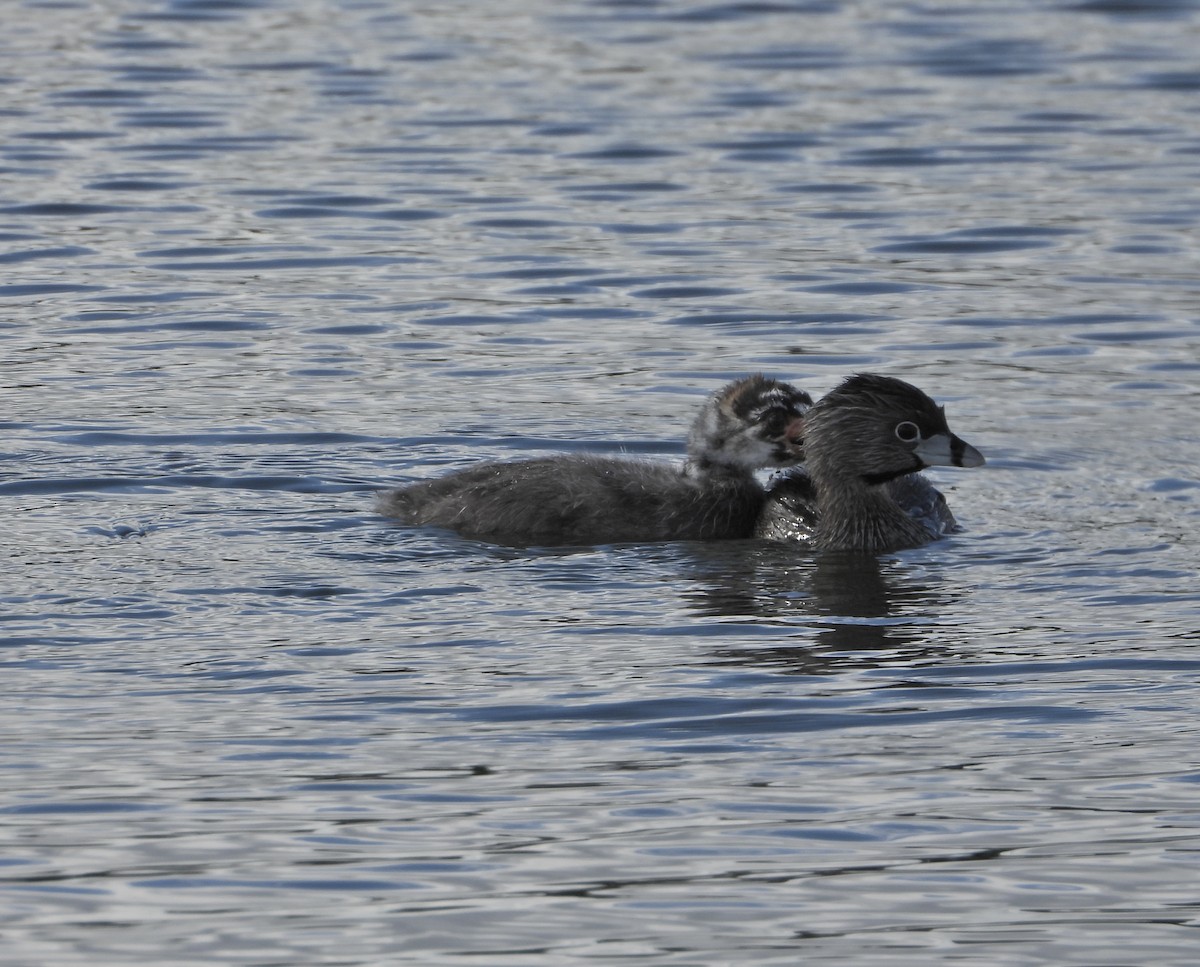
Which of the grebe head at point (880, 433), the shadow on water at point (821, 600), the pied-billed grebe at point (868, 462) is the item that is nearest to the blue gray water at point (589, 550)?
the shadow on water at point (821, 600)

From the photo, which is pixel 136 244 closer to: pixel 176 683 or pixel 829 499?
pixel 829 499

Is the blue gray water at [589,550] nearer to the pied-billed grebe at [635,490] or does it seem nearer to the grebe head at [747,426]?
the pied-billed grebe at [635,490]

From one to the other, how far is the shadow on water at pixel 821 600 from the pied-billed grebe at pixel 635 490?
0.79 ft

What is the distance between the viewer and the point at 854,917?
6.34 metres

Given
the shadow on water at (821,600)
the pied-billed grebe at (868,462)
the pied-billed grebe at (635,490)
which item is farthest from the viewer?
the pied-billed grebe at (868,462)

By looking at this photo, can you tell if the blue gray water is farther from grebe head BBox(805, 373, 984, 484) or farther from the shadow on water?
grebe head BBox(805, 373, 984, 484)

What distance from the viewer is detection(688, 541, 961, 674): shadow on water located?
8.98 metres

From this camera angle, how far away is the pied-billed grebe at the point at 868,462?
35.9 ft

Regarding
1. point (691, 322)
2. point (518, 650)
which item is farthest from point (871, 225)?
point (518, 650)

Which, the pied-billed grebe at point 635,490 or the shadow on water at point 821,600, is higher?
the pied-billed grebe at point 635,490

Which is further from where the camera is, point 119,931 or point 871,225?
point 871,225

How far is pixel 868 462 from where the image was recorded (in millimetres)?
11039

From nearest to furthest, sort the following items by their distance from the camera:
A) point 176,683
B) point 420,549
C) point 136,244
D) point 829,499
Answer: point 176,683
point 420,549
point 829,499
point 136,244

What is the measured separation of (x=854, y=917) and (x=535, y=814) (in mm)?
1081
